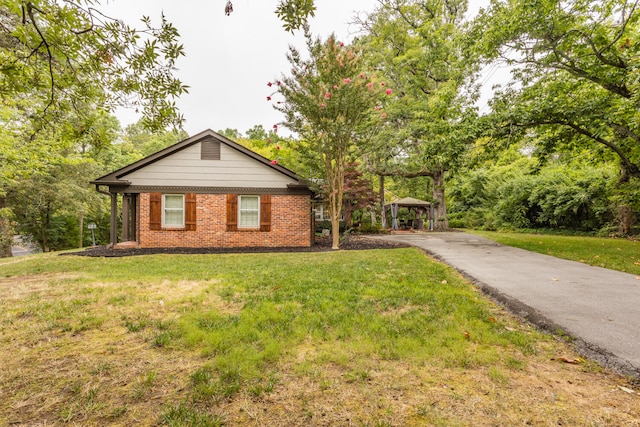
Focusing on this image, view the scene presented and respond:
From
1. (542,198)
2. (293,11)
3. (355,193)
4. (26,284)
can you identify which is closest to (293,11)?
(293,11)

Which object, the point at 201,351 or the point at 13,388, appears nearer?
the point at 13,388

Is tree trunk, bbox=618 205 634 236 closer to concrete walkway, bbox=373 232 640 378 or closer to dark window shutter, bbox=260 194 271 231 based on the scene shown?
concrete walkway, bbox=373 232 640 378

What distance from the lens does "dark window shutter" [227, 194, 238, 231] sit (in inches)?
460

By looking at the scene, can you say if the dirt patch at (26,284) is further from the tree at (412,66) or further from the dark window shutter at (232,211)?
the tree at (412,66)

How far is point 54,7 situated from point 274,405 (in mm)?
3395

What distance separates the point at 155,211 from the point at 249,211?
11.3 ft

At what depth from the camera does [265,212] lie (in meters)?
11.8

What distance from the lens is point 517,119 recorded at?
9.39 meters

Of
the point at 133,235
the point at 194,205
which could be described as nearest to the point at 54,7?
the point at 194,205

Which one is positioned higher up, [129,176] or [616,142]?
[616,142]

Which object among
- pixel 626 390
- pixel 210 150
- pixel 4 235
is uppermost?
pixel 210 150

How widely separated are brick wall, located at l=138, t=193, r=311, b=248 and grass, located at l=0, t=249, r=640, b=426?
21.8ft

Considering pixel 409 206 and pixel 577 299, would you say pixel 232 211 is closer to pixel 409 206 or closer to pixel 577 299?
pixel 577 299

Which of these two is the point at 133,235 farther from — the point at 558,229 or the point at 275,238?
the point at 558,229
